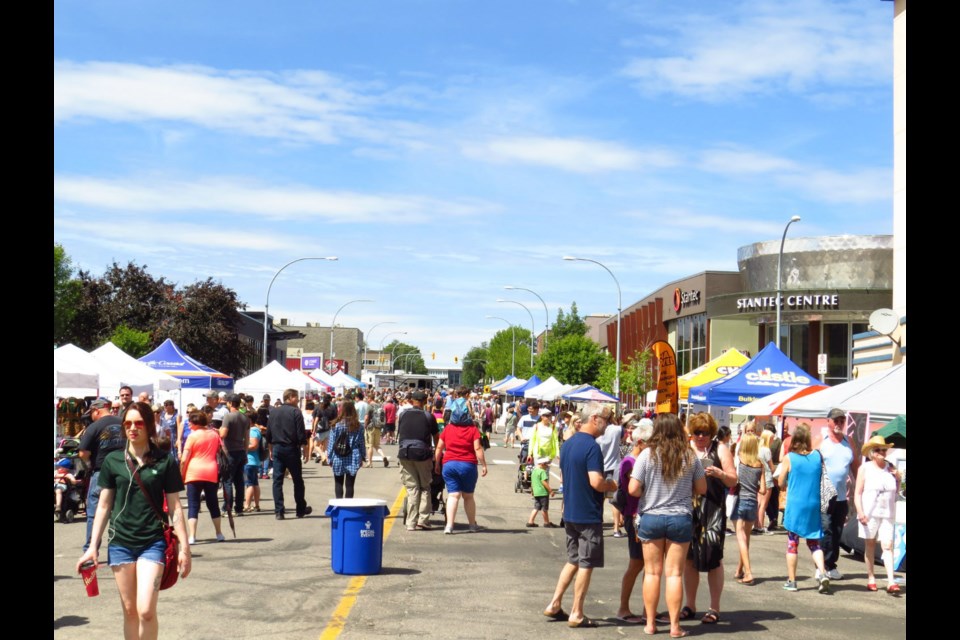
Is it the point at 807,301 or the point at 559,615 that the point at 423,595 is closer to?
the point at 559,615

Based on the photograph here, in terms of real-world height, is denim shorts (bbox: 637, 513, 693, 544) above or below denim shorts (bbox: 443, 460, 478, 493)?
above

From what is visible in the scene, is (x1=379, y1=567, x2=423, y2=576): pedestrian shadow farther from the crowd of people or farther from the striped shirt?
the striped shirt

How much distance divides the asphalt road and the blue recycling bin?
0.52 ft

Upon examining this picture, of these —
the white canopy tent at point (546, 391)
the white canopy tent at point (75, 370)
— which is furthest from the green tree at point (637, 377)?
the white canopy tent at point (75, 370)

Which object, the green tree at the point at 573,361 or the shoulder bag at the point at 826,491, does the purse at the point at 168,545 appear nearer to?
the shoulder bag at the point at 826,491

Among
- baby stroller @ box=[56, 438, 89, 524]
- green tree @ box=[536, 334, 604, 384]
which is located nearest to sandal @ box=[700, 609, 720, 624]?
baby stroller @ box=[56, 438, 89, 524]

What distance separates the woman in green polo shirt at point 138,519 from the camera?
23.4 ft

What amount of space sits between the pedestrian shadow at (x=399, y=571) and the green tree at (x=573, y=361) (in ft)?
213

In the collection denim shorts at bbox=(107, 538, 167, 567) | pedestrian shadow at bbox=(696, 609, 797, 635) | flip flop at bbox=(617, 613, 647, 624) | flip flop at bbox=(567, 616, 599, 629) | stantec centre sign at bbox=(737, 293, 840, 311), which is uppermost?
stantec centre sign at bbox=(737, 293, 840, 311)

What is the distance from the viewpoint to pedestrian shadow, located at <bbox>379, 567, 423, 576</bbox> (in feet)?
39.4

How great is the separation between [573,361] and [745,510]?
64.7m

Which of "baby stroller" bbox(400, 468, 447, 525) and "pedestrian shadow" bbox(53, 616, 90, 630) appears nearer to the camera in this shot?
"pedestrian shadow" bbox(53, 616, 90, 630)
